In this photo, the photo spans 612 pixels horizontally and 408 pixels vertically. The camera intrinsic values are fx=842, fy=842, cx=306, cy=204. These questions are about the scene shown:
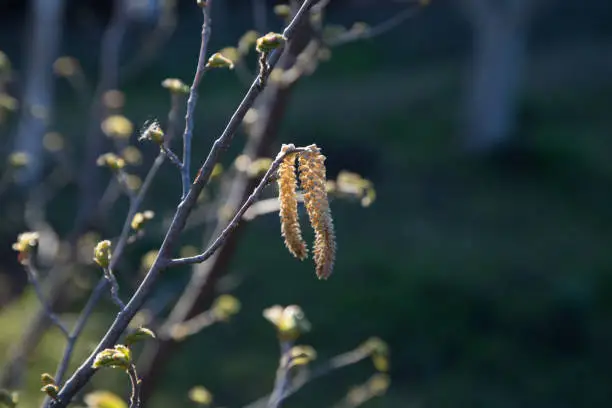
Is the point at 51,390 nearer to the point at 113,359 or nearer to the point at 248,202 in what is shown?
the point at 113,359

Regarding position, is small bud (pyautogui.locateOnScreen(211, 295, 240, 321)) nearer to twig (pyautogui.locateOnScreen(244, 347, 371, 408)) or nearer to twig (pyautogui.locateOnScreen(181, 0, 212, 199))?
twig (pyautogui.locateOnScreen(244, 347, 371, 408))

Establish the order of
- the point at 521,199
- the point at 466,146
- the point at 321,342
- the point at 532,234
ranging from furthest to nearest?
1. the point at 466,146
2. the point at 521,199
3. the point at 532,234
4. the point at 321,342

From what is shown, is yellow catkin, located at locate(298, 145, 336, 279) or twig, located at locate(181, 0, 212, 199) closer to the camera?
yellow catkin, located at locate(298, 145, 336, 279)

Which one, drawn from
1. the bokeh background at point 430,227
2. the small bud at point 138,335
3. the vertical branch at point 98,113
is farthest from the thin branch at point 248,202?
the vertical branch at point 98,113

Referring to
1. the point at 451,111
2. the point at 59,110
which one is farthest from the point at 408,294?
the point at 59,110

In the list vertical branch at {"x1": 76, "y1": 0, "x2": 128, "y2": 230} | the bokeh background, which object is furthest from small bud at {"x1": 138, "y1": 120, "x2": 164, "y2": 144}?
vertical branch at {"x1": 76, "y1": 0, "x2": 128, "y2": 230}

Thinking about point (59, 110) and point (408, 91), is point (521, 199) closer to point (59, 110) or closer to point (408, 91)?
point (408, 91)

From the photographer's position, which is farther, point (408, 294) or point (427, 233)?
point (427, 233)
